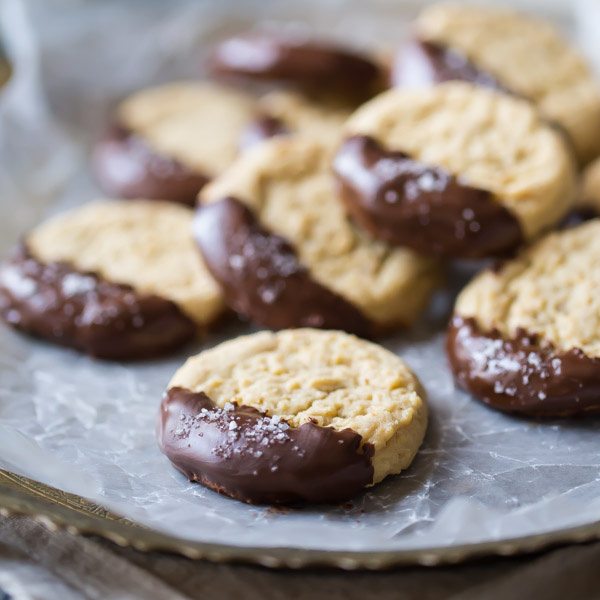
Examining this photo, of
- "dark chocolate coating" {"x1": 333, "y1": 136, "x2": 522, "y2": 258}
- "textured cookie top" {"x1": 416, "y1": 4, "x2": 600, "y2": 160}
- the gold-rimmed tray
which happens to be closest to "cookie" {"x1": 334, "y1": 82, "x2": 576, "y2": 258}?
"dark chocolate coating" {"x1": 333, "y1": 136, "x2": 522, "y2": 258}

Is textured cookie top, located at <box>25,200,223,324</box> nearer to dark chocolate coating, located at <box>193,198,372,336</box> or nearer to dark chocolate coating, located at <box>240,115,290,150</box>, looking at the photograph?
dark chocolate coating, located at <box>193,198,372,336</box>

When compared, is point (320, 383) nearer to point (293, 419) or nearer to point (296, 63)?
point (293, 419)

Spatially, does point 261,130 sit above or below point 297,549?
above

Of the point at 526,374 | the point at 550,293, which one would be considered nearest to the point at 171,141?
the point at 550,293

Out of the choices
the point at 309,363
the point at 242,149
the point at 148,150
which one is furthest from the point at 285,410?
the point at 148,150

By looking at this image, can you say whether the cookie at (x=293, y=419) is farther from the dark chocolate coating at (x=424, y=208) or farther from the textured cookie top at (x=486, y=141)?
the textured cookie top at (x=486, y=141)

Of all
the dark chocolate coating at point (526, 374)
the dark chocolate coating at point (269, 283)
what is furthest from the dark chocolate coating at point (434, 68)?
the dark chocolate coating at point (526, 374)
